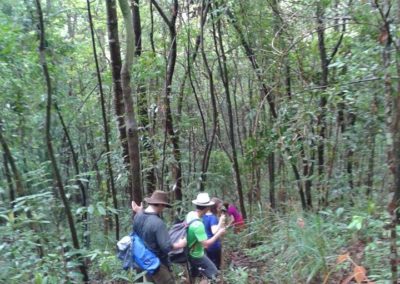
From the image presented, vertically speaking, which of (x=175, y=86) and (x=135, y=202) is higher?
(x=175, y=86)

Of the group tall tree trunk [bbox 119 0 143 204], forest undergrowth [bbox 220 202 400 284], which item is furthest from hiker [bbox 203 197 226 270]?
tall tree trunk [bbox 119 0 143 204]

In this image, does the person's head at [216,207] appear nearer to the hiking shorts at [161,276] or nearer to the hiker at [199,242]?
the hiker at [199,242]

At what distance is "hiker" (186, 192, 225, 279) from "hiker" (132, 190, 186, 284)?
0.42 metres

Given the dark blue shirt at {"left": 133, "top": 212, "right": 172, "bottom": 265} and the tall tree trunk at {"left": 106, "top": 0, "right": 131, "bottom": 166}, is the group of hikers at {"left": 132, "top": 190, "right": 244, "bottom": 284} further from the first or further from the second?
the tall tree trunk at {"left": 106, "top": 0, "right": 131, "bottom": 166}

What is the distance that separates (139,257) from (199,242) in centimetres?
91

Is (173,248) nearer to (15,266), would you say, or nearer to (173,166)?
(15,266)

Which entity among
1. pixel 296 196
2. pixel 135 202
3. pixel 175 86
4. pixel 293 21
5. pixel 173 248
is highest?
pixel 293 21

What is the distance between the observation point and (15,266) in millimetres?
5270

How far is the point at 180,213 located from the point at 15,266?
13.2 ft

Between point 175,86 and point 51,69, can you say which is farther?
point 175,86

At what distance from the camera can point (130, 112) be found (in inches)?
225

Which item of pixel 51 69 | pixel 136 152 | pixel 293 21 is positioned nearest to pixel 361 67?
pixel 293 21

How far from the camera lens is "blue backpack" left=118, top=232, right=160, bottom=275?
17.5 feet

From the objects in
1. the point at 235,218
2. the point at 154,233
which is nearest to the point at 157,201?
the point at 154,233
